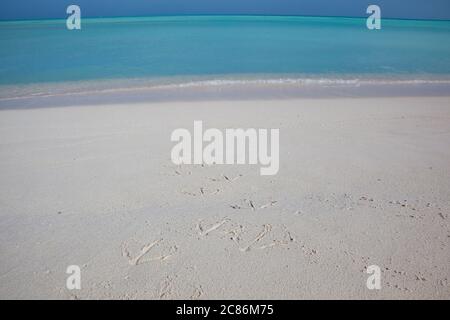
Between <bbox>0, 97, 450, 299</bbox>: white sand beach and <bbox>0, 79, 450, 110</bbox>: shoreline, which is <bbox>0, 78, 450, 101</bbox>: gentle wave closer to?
<bbox>0, 79, 450, 110</bbox>: shoreline

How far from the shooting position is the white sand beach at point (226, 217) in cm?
279

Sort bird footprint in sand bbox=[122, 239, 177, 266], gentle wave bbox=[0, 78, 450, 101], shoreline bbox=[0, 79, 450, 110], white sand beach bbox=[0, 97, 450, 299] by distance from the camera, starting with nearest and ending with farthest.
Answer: white sand beach bbox=[0, 97, 450, 299] → bird footprint in sand bbox=[122, 239, 177, 266] → shoreline bbox=[0, 79, 450, 110] → gentle wave bbox=[0, 78, 450, 101]

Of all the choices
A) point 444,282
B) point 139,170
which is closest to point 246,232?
point 444,282

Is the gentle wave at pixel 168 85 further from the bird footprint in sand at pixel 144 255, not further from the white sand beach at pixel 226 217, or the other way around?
the bird footprint in sand at pixel 144 255

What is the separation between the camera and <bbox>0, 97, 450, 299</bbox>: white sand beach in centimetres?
279

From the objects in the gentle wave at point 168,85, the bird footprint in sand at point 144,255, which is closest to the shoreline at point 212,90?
the gentle wave at point 168,85

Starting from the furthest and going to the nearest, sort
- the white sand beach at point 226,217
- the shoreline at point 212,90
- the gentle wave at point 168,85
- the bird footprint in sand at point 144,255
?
1. the gentle wave at point 168,85
2. the shoreline at point 212,90
3. the bird footprint in sand at point 144,255
4. the white sand beach at point 226,217

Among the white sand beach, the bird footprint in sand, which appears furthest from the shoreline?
the bird footprint in sand

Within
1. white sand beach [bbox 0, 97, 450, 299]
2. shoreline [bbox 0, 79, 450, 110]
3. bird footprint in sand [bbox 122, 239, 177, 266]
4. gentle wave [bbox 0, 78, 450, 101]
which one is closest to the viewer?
white sand beach [bbox 0, 97, 450, 299]

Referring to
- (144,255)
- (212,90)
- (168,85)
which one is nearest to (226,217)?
(144,255)

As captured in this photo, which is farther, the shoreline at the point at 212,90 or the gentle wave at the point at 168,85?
the gentle wave at the point at 168,85

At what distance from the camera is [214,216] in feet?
12.0

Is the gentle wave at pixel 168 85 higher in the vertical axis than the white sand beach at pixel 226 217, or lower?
higher
